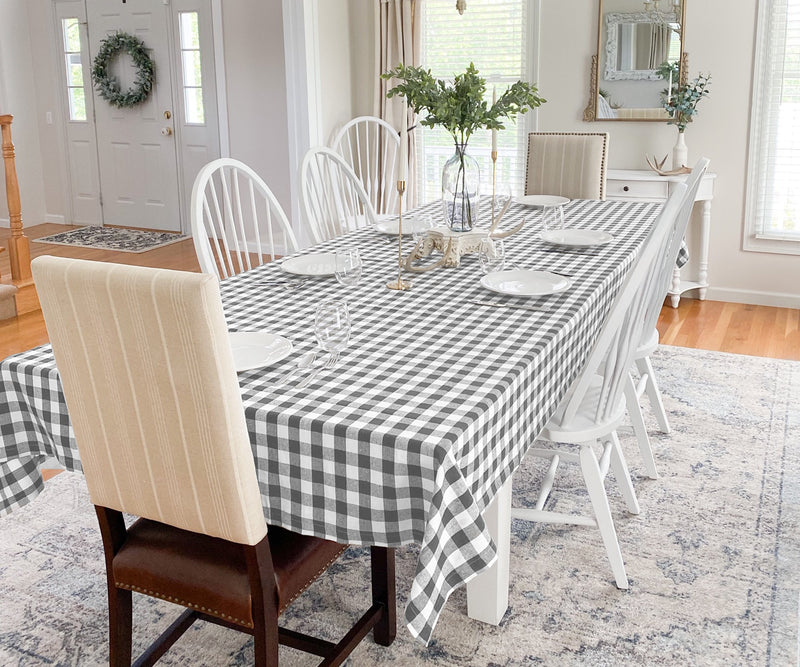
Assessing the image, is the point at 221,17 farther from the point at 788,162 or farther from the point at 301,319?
the point at 301,319

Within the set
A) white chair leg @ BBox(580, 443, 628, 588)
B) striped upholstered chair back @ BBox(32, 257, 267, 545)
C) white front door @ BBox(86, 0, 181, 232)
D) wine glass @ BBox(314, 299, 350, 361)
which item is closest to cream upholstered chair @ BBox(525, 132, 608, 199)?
white chair leg @ BBox(580, 443, 628, 588)

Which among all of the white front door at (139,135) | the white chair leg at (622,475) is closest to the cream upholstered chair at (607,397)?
the white chair leg at (622,475)

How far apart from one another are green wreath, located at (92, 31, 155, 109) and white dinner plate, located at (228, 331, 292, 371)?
556 cm

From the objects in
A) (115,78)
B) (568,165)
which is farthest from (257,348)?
(115,78)

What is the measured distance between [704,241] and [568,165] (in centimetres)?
134

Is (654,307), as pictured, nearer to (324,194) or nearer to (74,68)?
(324,194)

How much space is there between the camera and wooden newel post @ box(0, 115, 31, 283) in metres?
5.21

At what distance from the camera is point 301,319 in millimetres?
2254

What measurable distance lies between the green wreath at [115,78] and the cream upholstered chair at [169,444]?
5.91 m

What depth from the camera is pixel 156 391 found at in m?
1.54

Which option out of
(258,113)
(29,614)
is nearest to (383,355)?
(29,614)

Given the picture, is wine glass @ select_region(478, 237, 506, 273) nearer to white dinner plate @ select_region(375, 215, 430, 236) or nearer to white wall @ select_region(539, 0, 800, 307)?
white dinner plate @ select_region(375, 215, 430, 236)

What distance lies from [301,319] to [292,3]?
3.59 meters

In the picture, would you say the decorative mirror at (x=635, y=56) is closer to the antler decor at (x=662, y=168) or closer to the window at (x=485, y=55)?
the antler decor at (x=662, y=168)
